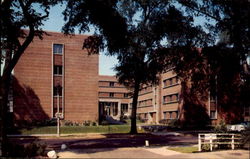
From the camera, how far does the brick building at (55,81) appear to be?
4231 centimetres

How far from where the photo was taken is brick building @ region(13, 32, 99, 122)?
42312mm

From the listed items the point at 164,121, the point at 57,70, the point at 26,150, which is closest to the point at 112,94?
the point at 164,121

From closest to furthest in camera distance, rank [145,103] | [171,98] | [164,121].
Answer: [171,98]
[164,121]
[145,103]

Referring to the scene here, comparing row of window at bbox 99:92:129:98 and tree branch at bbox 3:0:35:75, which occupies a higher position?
tree branch at bbox 3:0:35:75

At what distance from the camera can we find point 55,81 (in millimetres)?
44438

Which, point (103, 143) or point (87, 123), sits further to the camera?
point (87, 123)

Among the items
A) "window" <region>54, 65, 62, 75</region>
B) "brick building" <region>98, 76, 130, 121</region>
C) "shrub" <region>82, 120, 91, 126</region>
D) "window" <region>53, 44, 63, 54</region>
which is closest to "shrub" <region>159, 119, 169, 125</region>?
"shrub" <region>82, 120, 91, 126</region>

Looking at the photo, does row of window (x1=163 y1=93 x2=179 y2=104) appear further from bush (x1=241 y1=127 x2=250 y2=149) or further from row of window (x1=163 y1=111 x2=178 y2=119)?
bush (x1=241 y1=127 x2=250 y2=149)

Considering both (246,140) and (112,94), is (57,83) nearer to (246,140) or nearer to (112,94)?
(246,140)

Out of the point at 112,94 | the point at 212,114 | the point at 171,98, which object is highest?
the point at 112,94

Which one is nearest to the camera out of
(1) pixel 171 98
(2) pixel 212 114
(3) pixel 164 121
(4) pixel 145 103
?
(2) pixel 212 114

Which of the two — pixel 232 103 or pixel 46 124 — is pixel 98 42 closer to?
pixel 46 124

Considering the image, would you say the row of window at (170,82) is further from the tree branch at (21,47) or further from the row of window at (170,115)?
the tree branch at (21,47)

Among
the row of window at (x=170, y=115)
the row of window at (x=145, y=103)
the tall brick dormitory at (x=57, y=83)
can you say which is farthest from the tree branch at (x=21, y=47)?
the row of window at (x=145, y=103)
